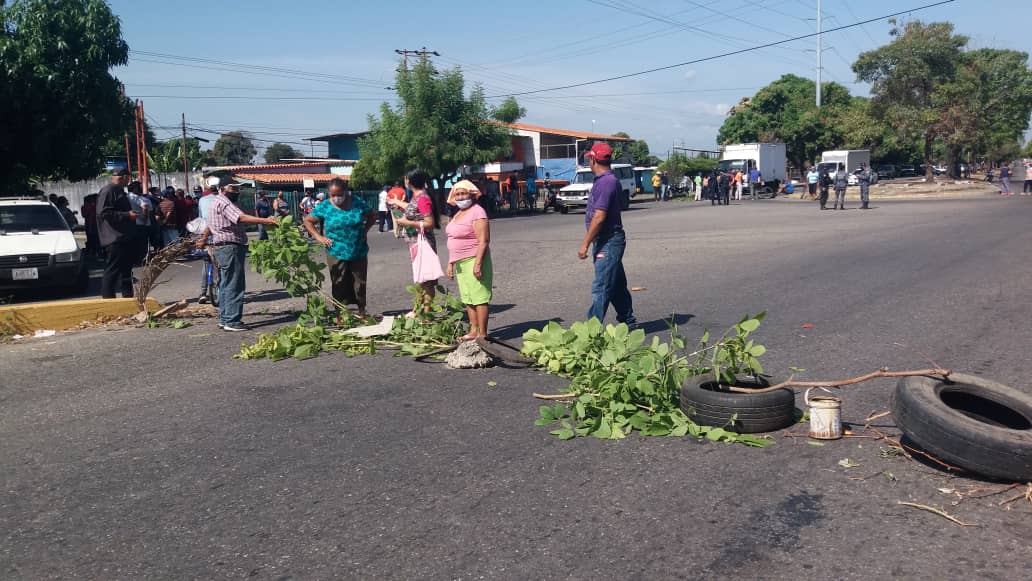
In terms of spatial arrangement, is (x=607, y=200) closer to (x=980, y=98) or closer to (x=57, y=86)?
(x=57, y=86)

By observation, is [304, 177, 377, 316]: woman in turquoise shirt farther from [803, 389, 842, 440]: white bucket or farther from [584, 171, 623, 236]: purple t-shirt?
[803, 389, 842, 440]: white bucket

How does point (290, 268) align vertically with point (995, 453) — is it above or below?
above

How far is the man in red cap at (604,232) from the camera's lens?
773 centimetres

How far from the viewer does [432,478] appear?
4.54 m

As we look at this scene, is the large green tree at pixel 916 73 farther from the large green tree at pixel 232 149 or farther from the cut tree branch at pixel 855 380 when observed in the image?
the large green tree at pixel 232 149

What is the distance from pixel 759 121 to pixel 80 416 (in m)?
77.2

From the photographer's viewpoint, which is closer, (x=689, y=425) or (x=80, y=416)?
(x=689, y=425)

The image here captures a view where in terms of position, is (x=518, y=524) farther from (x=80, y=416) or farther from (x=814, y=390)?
(x=80, y=416)

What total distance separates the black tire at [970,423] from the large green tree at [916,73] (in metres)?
50.1

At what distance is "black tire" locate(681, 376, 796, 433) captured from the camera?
502 cm

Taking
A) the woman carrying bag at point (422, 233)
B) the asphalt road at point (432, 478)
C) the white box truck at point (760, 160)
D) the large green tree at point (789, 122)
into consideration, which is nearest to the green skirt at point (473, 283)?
the asphalt road at point (432, 478)

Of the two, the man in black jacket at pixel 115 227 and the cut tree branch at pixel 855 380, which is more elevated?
the man in black jacket at pixel 115 227

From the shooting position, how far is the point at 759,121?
3031 inches

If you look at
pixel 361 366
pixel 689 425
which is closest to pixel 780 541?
pixel 689 425
